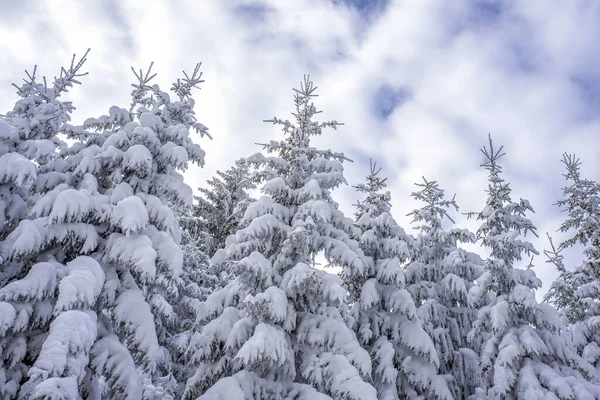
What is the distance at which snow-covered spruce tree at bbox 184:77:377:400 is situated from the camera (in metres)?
9.33

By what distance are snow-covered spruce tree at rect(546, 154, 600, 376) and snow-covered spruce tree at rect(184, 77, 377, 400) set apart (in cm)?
1079

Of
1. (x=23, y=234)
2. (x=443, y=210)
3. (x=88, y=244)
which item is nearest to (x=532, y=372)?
(x=443, y=210)

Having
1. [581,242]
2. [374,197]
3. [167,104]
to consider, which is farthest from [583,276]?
[167,104]

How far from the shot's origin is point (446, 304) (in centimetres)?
1798

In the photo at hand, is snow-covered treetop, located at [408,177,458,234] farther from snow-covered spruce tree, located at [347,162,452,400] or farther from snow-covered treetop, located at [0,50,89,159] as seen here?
snow-covered treetop, located at [0,50,89,159]

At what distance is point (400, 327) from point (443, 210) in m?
7.28

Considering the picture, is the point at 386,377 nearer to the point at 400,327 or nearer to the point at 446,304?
the point at 400,327

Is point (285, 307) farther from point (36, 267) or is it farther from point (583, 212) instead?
point (583, 212)

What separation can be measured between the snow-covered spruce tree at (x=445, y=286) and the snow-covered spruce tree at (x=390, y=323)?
218 centimetres

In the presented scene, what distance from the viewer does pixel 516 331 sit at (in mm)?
13570

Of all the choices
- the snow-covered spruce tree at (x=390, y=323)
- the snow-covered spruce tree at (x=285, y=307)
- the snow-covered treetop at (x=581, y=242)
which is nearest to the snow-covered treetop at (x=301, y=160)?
the snow-covered spruce tree at (x=285, y=307)

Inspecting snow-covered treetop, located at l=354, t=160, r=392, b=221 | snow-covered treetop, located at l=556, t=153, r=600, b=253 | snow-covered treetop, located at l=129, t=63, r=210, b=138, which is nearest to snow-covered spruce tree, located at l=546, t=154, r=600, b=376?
snow-covered treetop, located at l=556, t=153, r=600, b=253

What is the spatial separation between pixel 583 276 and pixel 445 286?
6.79m

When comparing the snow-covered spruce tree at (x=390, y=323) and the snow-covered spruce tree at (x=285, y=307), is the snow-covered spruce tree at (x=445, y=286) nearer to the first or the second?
the snow-covered spruce tree at (x=390, y=323)
